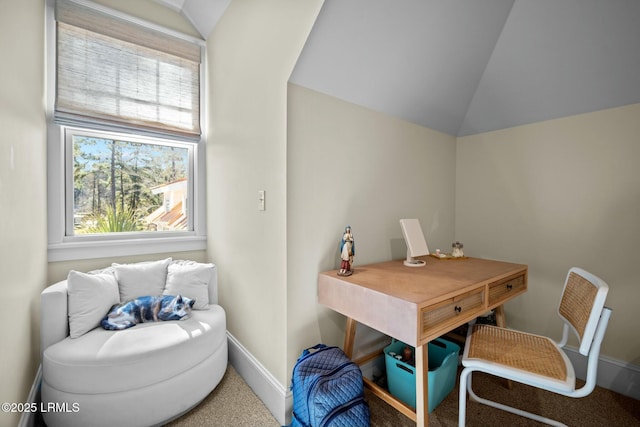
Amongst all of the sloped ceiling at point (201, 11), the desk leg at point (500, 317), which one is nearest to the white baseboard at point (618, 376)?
the desk leg at point (500, 317)

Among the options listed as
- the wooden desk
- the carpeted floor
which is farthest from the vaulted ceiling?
the carpeted floor

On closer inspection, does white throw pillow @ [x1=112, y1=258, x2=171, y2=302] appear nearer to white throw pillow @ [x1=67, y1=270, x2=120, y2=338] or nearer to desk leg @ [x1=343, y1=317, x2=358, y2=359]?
white throw pillow @ [x1=67, y1=270, x2=120, y2=338]

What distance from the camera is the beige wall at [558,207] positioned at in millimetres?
1836

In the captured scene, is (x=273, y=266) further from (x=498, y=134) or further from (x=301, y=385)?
(x=498, y=134)

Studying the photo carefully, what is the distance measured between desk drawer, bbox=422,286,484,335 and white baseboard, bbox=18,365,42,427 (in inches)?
74.3

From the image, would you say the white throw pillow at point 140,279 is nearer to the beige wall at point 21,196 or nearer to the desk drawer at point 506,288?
the beige wall at point 21,196

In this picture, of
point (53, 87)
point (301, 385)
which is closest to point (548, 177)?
point (301, 385)

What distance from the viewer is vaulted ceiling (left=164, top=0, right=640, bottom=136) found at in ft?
4.94

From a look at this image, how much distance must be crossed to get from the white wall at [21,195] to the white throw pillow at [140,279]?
42 cm

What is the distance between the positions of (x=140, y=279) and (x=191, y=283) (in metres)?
0.34

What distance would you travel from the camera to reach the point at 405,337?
1191mm

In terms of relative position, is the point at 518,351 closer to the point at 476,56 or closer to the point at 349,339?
the point at 349,339

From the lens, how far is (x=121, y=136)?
90.3 inches

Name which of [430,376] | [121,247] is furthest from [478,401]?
[121,247]
